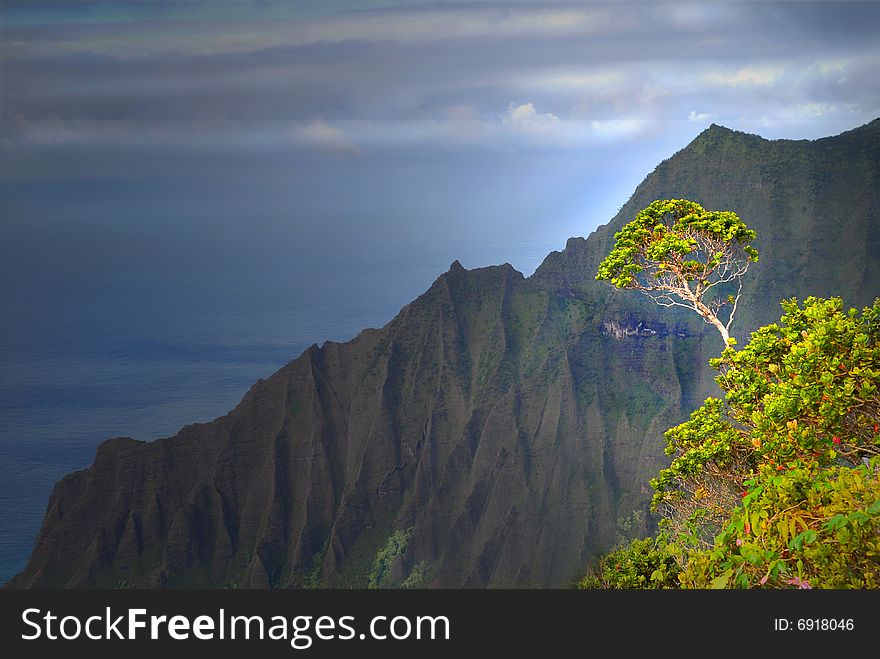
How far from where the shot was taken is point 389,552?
4062 cm

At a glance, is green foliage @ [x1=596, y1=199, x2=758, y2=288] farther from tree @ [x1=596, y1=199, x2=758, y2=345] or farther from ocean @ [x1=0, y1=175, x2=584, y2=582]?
ocean @ [x1=0, y1=175, x2=584, y2=582]

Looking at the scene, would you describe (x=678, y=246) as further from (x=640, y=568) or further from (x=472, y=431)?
(x=472, y=431)

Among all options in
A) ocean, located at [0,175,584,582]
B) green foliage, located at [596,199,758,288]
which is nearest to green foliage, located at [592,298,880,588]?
green foliage, located at [596,199,758,288]

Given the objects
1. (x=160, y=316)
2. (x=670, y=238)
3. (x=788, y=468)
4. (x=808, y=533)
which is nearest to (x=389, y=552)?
(x=160, y=316)

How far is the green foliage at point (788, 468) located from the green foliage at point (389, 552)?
99.1 ft

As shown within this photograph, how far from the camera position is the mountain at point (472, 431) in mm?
38562

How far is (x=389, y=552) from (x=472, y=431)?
6.83m

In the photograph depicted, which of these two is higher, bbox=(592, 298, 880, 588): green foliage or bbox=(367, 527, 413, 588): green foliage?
bbox=(592, 298, 880, 588): green foliage

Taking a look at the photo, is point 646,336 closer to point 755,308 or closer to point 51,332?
point 755,308

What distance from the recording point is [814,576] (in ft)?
19.2

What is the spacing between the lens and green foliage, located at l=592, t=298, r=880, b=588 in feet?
17.9

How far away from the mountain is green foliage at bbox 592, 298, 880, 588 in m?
26.7

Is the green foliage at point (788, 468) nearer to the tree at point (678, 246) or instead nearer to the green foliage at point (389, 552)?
the tree at point (678, 246)

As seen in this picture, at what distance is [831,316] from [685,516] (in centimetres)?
288
